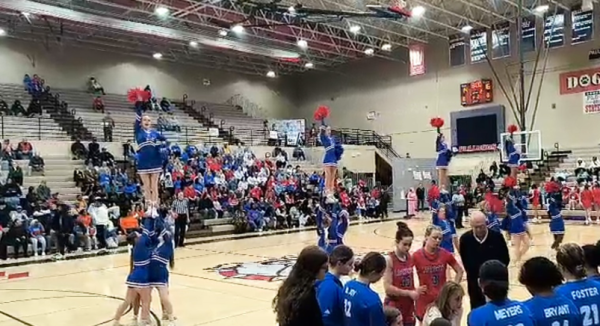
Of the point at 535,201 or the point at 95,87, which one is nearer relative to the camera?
the point at 535,201

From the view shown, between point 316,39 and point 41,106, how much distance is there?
1230cm

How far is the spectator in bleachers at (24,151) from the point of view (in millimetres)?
18881

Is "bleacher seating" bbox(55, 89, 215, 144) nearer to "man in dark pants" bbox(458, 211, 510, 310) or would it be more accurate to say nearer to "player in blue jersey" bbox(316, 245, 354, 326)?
"man in dark pants" bbox(458, 211, 510, 310)

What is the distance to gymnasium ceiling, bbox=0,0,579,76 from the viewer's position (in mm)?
21719

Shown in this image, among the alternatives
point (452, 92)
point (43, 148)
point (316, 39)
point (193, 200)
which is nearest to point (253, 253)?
point (193, 200)

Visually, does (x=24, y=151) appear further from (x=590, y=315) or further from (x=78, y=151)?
(x=590, y=315)

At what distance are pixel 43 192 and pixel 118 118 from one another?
1025 cm

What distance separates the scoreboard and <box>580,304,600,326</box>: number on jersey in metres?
26.3

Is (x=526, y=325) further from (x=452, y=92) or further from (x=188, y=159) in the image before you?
(x=452, y=92)

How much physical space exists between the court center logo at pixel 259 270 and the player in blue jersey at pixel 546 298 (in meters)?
7.30

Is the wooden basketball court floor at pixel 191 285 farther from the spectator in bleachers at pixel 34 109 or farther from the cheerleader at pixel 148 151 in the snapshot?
the spectator in bleachers at pixel 34 109

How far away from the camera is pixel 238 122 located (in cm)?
3158

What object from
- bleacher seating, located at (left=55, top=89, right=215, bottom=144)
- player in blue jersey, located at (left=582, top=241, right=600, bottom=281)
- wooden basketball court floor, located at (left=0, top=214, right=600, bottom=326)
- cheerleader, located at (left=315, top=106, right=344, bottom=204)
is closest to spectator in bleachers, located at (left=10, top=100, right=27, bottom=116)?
bleacher seating, located at (left=55, top=89, right=215, bottom=144)

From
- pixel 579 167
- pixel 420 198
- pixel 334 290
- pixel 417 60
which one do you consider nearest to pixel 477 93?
pixel 417 60
